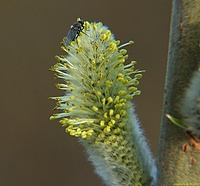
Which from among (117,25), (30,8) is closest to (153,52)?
(117,25)

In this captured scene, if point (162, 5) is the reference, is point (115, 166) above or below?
below

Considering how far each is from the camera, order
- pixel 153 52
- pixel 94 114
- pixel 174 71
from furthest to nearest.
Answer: pixel 153 52
pixel 94 114
pixel 174 71

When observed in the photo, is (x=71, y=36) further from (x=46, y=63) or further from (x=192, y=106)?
(x=46, y=63)

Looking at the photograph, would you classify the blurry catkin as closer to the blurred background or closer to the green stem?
the green stem

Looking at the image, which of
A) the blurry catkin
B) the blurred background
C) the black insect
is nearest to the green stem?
the blurry catkin

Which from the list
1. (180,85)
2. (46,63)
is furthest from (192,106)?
(46,63)

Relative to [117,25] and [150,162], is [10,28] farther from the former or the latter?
[150,162]
